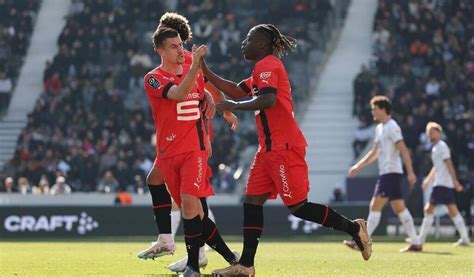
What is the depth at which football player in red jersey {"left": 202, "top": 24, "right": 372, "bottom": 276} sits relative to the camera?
468 inches

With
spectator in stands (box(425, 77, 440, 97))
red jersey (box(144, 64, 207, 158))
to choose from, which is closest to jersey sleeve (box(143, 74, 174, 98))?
red jersey (box(144, 64, 207, 158))

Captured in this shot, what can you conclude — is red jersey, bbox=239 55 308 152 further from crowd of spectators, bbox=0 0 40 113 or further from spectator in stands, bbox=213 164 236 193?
crowd of spectators, bbox=0 0 40 113

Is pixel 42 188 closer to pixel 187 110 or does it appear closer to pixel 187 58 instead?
pixel 187 58

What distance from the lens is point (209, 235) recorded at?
490 inches

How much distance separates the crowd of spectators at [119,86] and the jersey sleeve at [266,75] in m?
20.1

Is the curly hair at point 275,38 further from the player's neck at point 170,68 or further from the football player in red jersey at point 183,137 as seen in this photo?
the player's neck at point 170,68

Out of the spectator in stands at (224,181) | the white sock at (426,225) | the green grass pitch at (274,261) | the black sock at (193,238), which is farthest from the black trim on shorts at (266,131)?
the spectator in stands at (224,181)

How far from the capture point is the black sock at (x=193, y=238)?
11641 mm

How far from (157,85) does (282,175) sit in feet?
4.84

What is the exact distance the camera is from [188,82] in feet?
37.8

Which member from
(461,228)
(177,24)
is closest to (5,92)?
(461,228)

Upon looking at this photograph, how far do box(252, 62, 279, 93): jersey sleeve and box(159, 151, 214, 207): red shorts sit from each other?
88cm

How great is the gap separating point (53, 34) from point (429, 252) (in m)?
25.7

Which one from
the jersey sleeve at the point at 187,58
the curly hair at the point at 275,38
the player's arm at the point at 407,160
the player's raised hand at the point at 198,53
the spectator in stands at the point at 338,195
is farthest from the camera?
the spectator in stands at the point at 338,195
